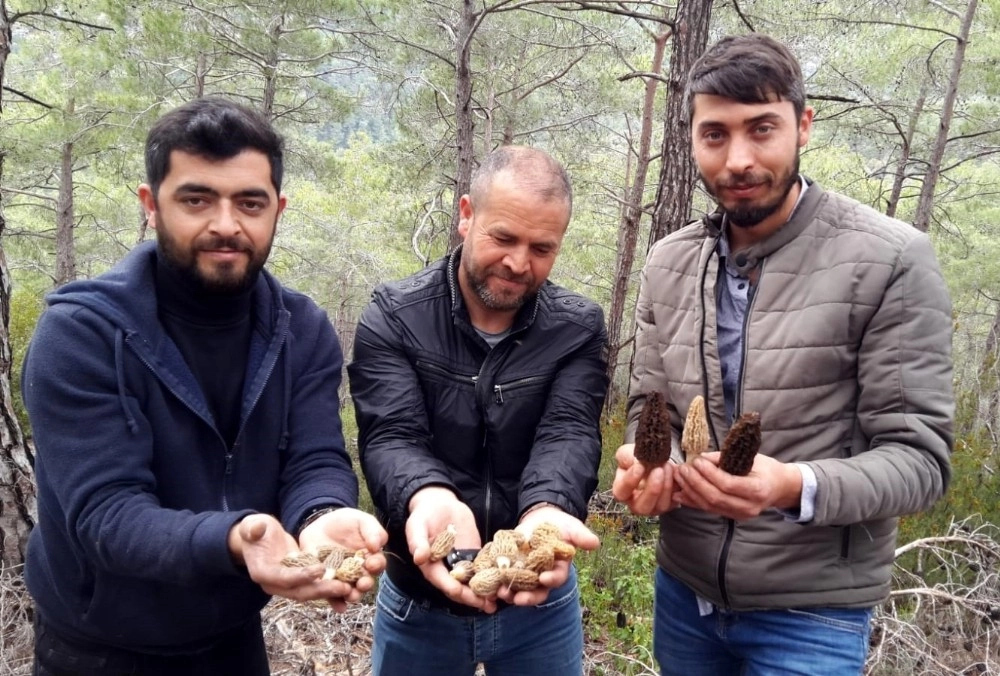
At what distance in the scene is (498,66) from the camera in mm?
14141

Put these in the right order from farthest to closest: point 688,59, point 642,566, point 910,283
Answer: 1. point 688,59
2. point 642,566
3. point 910,283

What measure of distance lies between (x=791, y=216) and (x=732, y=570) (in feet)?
4.28

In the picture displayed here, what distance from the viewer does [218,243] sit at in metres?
2.32

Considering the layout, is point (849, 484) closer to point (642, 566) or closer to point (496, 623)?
point (496, 623)

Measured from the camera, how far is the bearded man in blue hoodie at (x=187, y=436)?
2.06 meters

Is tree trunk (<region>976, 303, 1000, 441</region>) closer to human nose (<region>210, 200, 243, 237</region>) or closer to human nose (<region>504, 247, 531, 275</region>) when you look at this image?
human nose (<region>504, 247, 531, 275</region>)

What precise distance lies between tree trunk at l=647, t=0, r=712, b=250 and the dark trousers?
531 cm

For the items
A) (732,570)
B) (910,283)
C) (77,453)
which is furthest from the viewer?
(732,570)

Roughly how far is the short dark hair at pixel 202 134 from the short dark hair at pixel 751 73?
163 cm

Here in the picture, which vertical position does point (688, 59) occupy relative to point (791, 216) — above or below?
above

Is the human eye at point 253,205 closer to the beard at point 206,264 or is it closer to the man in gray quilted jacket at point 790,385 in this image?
the beard at point 206,264

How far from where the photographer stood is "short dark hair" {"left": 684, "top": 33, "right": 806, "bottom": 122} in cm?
236

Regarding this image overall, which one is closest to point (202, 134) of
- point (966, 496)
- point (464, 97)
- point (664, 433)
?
point (664, 433)

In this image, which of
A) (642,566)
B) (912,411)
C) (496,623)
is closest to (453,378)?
(496,623)
